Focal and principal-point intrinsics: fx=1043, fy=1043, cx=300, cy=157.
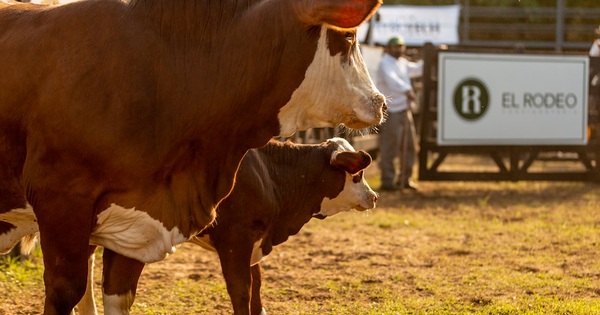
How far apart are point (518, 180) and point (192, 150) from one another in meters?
11.0

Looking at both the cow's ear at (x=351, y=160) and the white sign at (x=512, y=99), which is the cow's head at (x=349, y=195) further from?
the white sign at (x=512, y=99)

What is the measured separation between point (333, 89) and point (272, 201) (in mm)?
1831

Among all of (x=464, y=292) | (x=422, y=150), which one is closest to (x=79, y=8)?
(x=464, y=292)

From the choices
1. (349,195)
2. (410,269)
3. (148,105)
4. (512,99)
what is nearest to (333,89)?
(148,105)

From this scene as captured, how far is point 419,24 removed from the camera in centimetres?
2695

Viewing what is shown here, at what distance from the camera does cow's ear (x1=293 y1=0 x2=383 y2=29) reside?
13.0 feet

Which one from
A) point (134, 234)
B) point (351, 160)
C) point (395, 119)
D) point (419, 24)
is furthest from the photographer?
point (419, 24)

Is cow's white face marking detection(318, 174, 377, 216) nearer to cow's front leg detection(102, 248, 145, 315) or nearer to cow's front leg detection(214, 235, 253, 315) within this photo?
cow's front leg detection(214, 235, 253, 315)

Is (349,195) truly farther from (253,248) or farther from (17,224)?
(17,224)

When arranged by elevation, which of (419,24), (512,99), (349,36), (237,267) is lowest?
(237,267)

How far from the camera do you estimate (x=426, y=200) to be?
43.7 feet

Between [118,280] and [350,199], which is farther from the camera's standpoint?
[350,199]

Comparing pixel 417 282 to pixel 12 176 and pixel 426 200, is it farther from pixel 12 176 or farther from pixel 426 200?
pixel 426 200

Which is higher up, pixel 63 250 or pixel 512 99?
pixel 512 99
